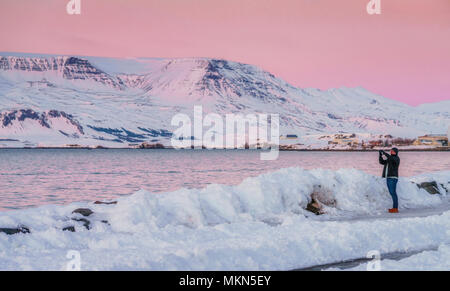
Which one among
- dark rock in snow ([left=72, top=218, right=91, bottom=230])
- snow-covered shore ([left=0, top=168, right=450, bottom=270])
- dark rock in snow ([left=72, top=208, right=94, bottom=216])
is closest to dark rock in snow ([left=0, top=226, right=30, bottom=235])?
snow-covered shore ([left=0, top=168, right=450, bottom=270])

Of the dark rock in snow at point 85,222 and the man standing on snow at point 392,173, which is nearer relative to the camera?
the dark rock in snow at point 85,222

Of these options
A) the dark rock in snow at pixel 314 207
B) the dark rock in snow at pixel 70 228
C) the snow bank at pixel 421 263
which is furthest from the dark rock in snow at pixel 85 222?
the dark rock in snow at pixel 314 207

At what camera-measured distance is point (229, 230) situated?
42.9 feet

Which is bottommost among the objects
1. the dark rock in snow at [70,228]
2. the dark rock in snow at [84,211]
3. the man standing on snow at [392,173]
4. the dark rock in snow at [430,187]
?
the dark rock in snow at [430,187]

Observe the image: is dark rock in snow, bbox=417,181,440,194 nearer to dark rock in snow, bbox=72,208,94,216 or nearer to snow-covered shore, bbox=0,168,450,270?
snow-covered shore, bbox=0,168,450,270

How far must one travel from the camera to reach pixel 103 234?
500 inches

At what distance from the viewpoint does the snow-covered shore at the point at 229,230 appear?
9922mm

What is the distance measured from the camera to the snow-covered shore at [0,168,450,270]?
32.6 ft

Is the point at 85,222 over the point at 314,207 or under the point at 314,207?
over

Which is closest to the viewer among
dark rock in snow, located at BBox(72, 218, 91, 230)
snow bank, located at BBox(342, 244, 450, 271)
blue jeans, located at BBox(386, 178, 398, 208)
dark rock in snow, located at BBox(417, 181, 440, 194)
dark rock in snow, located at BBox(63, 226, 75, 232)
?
snow bank, located at BBox(342, 244, 450, 271)

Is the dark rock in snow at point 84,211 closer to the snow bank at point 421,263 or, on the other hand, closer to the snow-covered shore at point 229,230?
the snow-covered shore at point 229,230

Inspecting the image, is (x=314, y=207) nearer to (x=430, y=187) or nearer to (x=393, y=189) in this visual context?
(x=393, y=189)

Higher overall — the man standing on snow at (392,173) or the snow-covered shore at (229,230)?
the man standing on snow at (392,173)

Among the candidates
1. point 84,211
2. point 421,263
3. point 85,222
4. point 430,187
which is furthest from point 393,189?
point 85,222
